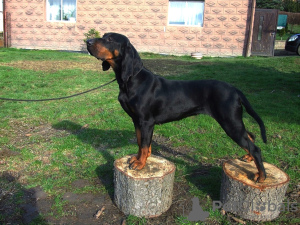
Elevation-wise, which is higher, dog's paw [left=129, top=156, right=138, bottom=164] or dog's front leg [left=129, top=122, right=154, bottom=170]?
dog's front leg [left=129, top=122, right=154, bottom=170]

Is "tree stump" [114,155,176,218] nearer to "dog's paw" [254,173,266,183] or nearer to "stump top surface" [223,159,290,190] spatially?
"stump top surface" [223,159,290,190]

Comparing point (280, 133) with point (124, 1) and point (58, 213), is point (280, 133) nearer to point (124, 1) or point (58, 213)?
point (58, 213)

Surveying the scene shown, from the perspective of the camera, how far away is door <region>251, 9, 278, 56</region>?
1708 cm

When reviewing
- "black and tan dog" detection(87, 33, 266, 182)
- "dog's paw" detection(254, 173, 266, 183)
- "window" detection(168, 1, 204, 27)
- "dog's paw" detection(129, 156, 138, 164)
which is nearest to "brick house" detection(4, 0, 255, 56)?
"window" detection(168, 1, 204, 27)

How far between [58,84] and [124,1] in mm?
9286

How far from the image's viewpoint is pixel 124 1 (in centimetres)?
1673

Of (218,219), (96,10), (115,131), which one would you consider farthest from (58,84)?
(96,10)

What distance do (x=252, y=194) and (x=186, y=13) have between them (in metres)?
15.2

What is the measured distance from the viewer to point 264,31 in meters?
17.3

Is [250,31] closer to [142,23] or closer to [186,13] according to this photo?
[186,13]

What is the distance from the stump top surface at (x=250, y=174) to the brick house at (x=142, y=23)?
13983 mm

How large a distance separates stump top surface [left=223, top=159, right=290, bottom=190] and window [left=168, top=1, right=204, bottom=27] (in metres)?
14.4

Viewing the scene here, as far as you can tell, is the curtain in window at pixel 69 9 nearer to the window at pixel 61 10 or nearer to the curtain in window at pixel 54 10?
the window at pixel 61 10

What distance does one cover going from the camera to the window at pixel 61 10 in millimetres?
17719
